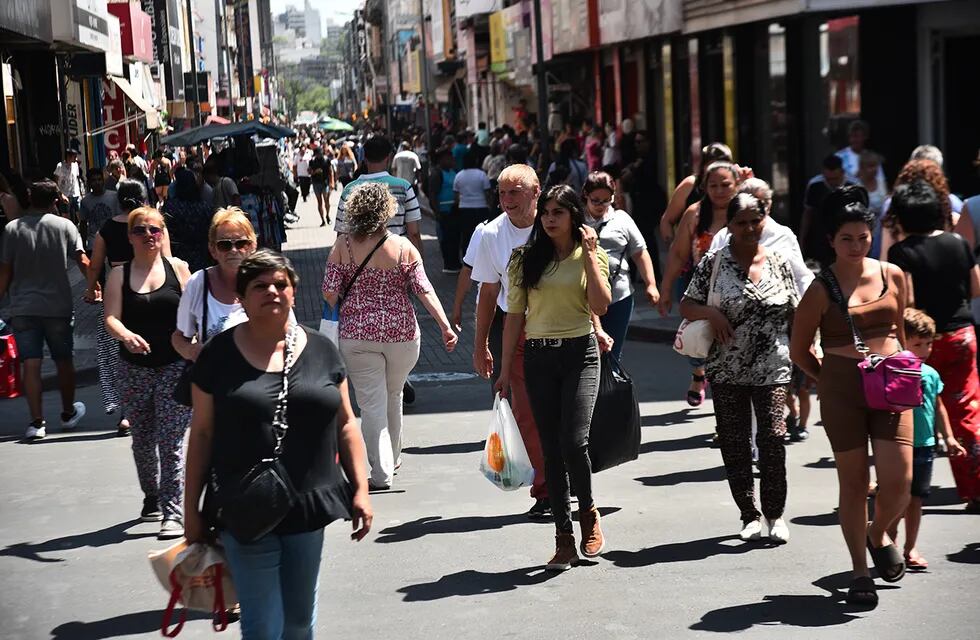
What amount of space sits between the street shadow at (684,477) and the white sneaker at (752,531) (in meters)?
1.30

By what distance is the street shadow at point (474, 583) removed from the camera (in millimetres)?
6707

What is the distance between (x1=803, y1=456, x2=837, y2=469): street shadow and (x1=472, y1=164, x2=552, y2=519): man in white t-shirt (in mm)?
1830

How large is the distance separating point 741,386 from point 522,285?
3.85 feet

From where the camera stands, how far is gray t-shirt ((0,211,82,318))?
10859 mm

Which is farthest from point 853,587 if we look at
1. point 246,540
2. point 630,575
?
point 246,540

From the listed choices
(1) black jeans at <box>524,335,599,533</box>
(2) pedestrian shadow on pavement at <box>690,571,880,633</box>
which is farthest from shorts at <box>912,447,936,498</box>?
(1) black jeans at <box>524,335,599,533</box>

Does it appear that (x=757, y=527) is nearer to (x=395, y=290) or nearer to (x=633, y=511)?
(x=633, y=511)

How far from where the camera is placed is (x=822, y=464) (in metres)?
9.09

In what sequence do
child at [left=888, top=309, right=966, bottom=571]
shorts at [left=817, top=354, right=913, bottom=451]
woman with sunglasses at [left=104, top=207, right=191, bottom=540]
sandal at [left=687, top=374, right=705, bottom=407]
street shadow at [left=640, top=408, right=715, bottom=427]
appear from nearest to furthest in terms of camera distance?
1. shorts at [left=817, top=354, right=913, bottom=451]
2. child at [left=888, top=309, right=966, bottom=571]
3. woman with sunglasses at [left=104, top=207, right=191, bottom=540]
4. street shadow at [left=640, top=408, right=715, bottom=427]
5. sandal at [left=687, top=374, right=705, bottom=407]

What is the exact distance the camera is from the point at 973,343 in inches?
296

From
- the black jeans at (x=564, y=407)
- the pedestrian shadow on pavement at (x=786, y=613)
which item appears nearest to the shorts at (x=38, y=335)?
the black jeans at (x=564, y=407)

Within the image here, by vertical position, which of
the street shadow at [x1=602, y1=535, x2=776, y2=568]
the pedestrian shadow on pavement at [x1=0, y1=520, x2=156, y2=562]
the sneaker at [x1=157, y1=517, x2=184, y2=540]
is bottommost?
the street shadow at [x1=602, y1=535, x2=776, y2=568]

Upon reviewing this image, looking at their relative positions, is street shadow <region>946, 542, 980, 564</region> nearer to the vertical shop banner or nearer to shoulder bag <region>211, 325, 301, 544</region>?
shoulder bag <region>211, 325, 301, 544</region>

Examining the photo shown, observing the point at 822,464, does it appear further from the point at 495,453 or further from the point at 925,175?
the point at 495,453
